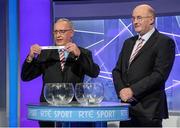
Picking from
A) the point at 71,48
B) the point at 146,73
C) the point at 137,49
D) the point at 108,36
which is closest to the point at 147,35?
the point at 137,49

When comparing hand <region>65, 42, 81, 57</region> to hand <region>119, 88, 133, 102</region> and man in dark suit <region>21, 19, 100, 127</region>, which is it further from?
hand <region>119, 88, 133, 102</region>

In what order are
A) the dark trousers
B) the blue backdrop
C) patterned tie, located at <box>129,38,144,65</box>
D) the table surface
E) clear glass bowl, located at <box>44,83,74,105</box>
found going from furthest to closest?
the blue backdrop
patterned tie, located at <box>129,38,144,65</box>
the dark trousers
clear glass bowl, located at <box>44,83,74,105</box>
the table surface

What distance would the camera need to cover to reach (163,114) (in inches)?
116

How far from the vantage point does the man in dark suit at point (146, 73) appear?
9.36 feet

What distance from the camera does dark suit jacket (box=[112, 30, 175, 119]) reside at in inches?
112

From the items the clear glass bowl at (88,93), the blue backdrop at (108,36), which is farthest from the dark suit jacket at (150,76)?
the blue backdrop at (108,36)

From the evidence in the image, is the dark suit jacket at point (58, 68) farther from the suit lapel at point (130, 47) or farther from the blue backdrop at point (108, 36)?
the blue backdrop at point (108, 36)

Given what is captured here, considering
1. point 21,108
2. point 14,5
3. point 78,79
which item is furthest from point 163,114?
point 14,5

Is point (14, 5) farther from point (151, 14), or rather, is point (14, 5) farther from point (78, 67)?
point (151, 14)

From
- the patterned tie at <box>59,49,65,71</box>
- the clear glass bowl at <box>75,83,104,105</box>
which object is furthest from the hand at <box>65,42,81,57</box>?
the clear glass bowl at <box>75,83,104,105</box>

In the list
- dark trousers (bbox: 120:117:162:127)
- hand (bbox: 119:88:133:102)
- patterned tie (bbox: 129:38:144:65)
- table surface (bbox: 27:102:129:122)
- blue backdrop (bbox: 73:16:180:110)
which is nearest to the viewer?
table surface (bbox: 27:102:129:122)

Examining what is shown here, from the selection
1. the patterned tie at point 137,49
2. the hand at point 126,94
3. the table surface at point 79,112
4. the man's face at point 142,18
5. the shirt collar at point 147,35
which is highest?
the man's face at point 142,18

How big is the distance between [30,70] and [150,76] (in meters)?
0.85

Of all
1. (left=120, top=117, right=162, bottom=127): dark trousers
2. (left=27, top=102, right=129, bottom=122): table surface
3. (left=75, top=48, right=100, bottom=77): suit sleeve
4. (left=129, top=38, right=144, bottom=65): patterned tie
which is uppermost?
(left=129, top=38, right=144, bottom=65): patterned tie
